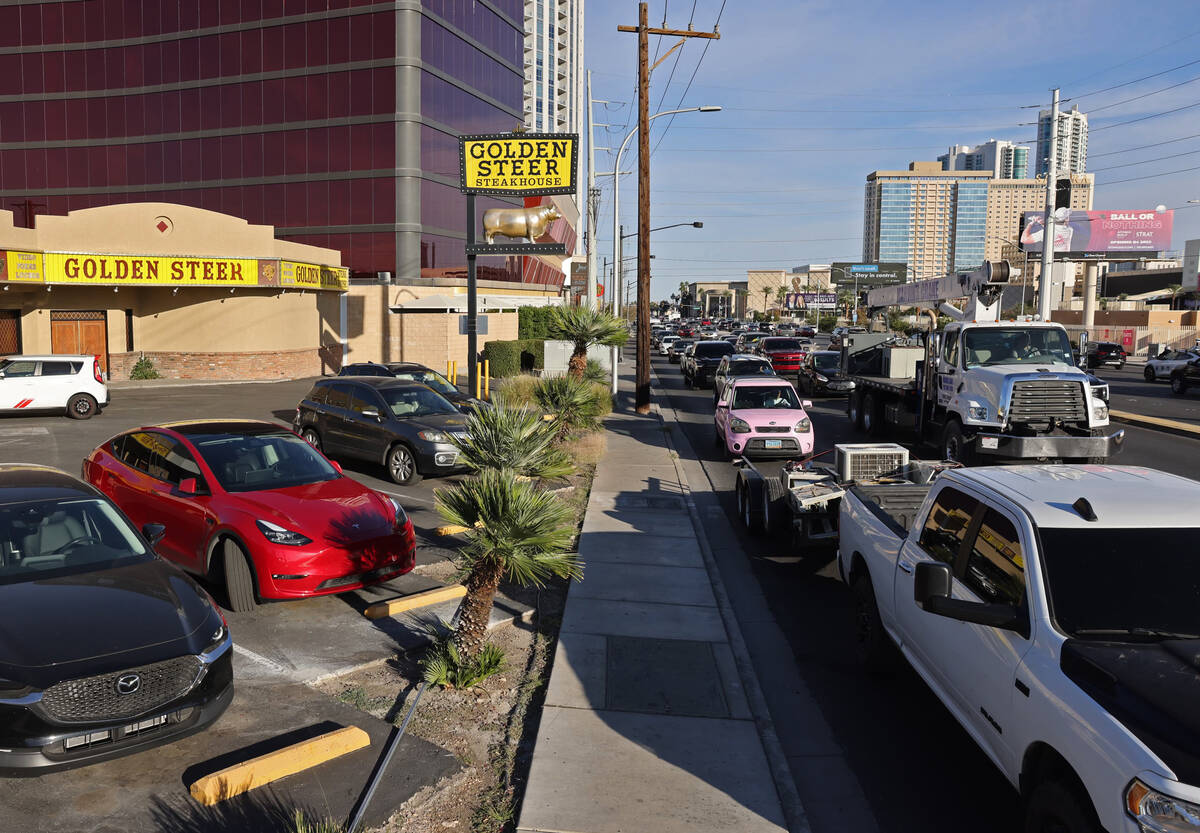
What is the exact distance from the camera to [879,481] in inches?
354

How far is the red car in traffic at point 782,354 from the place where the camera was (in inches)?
1551

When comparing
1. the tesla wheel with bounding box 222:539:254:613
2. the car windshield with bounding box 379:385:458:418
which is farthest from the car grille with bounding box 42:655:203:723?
the car windshield with bounding box 379:385:458:418

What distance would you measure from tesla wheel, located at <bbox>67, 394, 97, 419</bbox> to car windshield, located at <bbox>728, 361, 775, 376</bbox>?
16.3 m

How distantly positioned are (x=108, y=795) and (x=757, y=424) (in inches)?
537

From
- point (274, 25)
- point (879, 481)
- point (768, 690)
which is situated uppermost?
point (274, 25)

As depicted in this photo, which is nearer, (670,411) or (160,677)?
(160,677)

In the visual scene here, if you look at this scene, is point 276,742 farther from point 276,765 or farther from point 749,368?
point 749,368

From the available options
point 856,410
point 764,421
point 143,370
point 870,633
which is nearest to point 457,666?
point 870,633

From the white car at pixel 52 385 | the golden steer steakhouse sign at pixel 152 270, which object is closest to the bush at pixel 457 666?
the white car at pixel 52 385

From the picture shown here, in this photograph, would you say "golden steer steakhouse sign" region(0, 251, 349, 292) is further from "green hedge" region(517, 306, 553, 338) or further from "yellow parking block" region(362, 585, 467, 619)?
"yellow parking block" region(362, 585, 467, 619)

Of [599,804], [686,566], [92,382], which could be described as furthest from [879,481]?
[92,382]

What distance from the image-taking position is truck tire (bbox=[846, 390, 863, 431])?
2256 cm

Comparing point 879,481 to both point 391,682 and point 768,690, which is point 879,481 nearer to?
point 768,690

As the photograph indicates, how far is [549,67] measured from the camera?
126 metres
